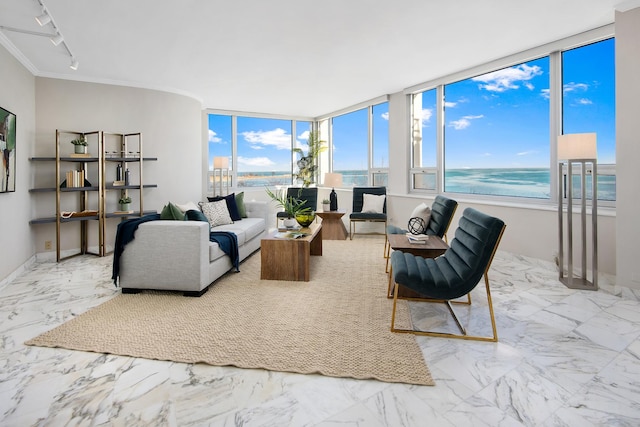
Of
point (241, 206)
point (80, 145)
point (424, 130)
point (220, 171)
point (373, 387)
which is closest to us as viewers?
point (373, 387)

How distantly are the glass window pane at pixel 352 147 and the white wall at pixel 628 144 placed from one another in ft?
15.7

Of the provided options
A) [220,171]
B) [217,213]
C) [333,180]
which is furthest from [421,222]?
[220,171]

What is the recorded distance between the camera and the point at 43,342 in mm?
2451

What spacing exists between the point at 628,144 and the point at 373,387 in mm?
3360

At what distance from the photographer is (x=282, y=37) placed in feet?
12.9

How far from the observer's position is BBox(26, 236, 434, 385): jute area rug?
2178mm

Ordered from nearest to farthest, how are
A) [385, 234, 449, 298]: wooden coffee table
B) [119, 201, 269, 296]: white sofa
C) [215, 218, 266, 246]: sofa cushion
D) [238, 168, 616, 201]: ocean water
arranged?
[385, 234, 449, 298]: wooden coffee table
[119, 201, 269, 296]: white sofa
[238, 168, 616, 201]: ocean water
[215, 218, 266, 246]: sofa cushion

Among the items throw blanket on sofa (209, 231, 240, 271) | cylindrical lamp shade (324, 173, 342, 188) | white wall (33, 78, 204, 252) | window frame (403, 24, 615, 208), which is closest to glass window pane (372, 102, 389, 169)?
cylindrical lamp shade (324, 173, 342, 188)

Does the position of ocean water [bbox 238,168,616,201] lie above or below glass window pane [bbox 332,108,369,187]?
below

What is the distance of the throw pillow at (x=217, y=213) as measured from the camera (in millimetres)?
4785

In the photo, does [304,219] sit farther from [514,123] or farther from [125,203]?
[514,123]

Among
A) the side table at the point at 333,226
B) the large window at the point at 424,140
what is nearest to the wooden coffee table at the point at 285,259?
the side table at the point at 333,226

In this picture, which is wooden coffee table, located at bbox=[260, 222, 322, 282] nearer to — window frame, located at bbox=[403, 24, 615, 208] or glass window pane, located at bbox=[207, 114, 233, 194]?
window frame, located at bbox=[403, 24, 615, 208]

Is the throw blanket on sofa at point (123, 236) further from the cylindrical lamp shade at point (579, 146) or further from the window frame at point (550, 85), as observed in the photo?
the window frame at point (550, 85)
